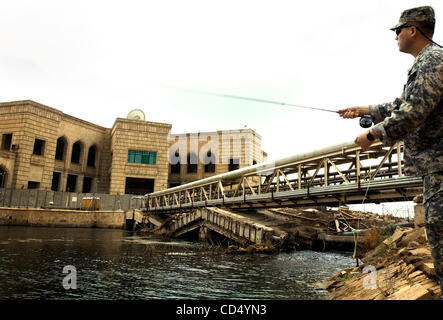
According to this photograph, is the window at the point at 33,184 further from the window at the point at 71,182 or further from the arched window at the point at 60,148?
the window at the point at 71,182

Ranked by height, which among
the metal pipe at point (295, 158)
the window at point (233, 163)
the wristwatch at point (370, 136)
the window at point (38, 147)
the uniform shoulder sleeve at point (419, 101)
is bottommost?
the wristwatch at point (370, 136)

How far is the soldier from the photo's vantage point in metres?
2.18

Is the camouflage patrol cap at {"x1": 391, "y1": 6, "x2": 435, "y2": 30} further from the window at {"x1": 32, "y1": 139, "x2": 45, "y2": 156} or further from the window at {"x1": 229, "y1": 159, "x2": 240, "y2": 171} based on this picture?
the window at {"x1": 32, "y1": 139, "x2": 45, "y2": 156}

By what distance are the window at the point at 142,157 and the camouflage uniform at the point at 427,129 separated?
3978 centimetres

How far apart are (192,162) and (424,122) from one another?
42.7 metres

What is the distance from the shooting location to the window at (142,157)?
4025 centimetres

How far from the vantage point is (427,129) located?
2.31 m

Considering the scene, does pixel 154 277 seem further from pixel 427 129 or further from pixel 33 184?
pixel 33 184

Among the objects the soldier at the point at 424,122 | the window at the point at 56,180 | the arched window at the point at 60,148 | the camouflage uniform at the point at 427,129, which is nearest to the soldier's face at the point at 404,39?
the soldier at the point at 424,122

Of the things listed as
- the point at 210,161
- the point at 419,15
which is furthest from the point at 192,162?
the point at 419,15

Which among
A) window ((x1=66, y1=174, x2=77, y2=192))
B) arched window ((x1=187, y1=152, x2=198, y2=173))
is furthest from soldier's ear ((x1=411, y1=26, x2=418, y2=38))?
window ((x1=66, y1=174, x2=77, y2=192))

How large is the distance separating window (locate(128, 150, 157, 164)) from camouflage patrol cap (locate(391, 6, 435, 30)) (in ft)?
130
